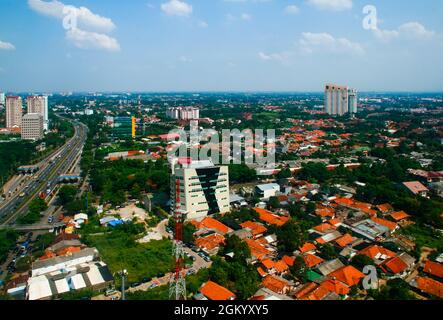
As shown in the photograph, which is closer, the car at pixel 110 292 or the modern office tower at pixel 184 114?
the car at pixel 110 292

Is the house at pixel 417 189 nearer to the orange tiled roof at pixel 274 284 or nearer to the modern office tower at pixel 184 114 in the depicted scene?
the orange tiled roof at pixel 274 284

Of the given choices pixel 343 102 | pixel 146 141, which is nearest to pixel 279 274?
pixel 146 141

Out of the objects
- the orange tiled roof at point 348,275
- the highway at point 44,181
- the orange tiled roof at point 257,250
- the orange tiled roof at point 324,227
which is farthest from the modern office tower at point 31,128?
the orange tiled roof at point 348,275

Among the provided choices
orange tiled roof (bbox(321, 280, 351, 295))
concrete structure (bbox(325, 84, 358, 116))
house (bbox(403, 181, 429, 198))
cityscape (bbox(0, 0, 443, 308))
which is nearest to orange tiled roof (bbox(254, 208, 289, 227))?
cityscape (bbox(0, 0, 443, 308))

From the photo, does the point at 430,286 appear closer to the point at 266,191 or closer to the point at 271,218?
the point at 271,218

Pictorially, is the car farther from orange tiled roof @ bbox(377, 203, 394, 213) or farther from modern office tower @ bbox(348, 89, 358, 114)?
modern office tower @ bbox(348, 89, 358, 114)

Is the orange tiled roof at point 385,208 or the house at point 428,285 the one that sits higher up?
the orange tiled roof at point 385,208

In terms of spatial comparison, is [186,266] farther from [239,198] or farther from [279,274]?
[239,198]
